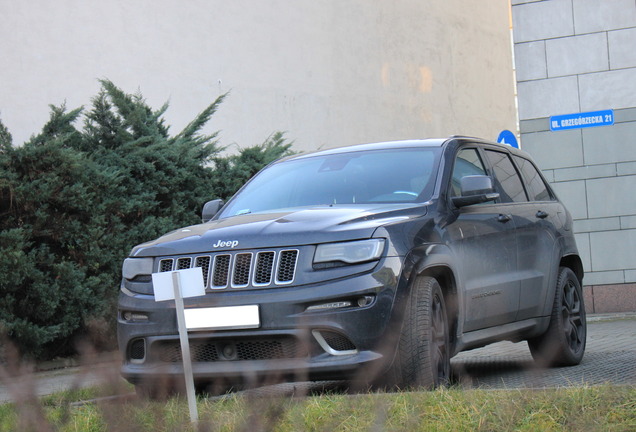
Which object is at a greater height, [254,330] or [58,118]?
[58,118]

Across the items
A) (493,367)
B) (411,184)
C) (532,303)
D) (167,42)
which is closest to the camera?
(411,184)

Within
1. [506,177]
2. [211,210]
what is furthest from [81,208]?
[506,177]

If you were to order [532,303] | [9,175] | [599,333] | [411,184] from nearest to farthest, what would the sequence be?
[411,184], [532,303], [9,175], [599,333]

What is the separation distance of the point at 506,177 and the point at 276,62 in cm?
1813

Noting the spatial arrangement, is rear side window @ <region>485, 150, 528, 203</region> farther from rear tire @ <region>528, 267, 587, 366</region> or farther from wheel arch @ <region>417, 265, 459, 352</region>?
wheel arch @ <region>417, 265, 459, 352</region>

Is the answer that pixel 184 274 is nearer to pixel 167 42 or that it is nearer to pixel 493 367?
pixel 493 367

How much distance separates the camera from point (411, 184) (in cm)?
702

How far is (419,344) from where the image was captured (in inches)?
234

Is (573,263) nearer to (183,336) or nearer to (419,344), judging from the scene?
(419,344)

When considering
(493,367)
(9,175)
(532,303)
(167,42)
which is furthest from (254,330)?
(167,42)

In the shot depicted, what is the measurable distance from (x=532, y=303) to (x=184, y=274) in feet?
Answer: 11.2

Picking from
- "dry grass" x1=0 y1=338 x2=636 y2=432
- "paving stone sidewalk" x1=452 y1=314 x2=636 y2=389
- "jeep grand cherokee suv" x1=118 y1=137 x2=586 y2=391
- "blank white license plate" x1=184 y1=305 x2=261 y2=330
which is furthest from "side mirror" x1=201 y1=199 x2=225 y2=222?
"dry grass" x1=0 y1=338 x2=636 y2=432

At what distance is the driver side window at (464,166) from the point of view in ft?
23.7

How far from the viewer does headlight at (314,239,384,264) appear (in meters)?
5.86
